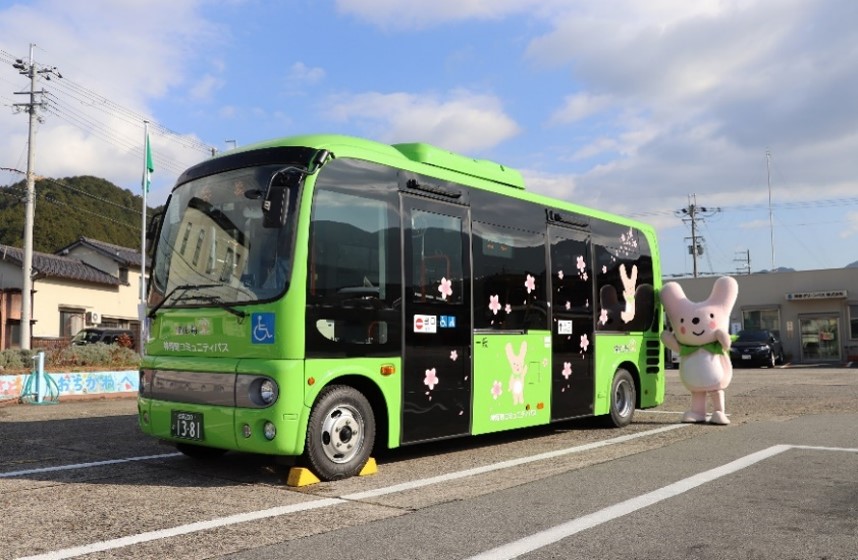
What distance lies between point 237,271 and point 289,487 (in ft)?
6.27

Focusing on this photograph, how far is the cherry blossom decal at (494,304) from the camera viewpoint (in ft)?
26.5

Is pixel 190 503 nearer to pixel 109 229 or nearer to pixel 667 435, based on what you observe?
pixel 667 435

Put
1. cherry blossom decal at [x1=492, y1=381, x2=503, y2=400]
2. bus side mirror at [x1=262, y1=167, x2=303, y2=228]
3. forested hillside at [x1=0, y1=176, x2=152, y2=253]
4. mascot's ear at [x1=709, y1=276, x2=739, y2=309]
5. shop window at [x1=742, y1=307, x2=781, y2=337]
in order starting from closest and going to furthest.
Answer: bus side mirror at [x1=262, y1=167, x2=303, y2=228], cherry blossom decal at [x1=492, y1=381, x2=503, y2=400], mascot's ear at [x1=709, y1=276, x2=739, y2=309], shop window at [x1=742, y1=307, x2=781, y2=337], forested hillside at [x1=0, y1=176, x2=152, y2=253]

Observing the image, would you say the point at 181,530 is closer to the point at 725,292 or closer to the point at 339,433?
the point at 339,433

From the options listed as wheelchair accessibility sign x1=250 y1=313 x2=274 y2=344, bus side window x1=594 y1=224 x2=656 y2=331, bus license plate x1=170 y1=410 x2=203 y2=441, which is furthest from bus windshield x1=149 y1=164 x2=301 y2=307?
bus side window x1=594 y1=224 x2=656 y2=331

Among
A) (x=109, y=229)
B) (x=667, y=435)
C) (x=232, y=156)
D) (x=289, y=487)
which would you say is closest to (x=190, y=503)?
(x=289, y=487)

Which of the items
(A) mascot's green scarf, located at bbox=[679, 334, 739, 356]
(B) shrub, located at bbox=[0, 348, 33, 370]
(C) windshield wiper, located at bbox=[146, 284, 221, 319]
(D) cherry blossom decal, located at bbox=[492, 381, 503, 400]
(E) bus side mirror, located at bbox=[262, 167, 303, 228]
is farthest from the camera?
(B) shrub, located at bbox=[0, 348, 33, 370]

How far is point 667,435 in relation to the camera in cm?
978

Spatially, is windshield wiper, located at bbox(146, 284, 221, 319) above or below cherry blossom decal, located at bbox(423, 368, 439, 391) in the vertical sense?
above

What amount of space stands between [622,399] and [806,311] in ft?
98.7

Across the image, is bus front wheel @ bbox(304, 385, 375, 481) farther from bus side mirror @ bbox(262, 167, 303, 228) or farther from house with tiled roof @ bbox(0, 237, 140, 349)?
house with tiled roof @ bbox(0, 237, 140, 349)

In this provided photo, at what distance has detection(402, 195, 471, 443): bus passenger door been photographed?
7.10 m

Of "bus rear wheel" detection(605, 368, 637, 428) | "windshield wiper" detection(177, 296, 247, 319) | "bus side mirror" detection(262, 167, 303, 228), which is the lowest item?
"bus rear wheel" detection(605, 368, 637, 428)

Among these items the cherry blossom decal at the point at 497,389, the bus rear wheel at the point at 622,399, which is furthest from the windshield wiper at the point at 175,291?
the bus rear wheel at the point at 622,399
